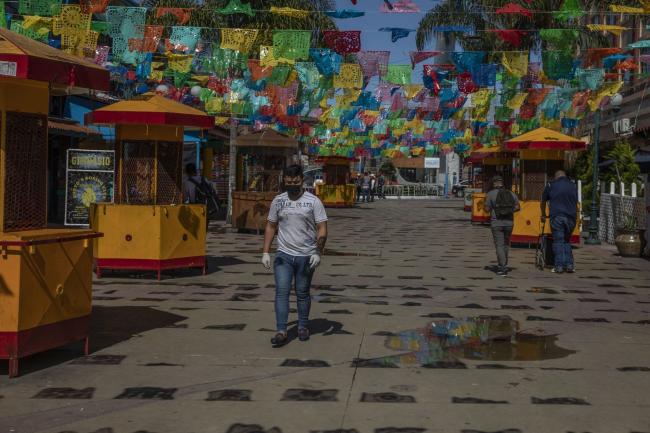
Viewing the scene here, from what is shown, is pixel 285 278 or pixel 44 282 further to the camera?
pixel 285 278

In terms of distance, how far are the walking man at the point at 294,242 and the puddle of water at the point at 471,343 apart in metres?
1.06

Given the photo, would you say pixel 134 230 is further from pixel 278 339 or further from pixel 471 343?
pixel 471 343

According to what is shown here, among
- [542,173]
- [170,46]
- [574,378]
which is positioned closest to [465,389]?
[574,378]

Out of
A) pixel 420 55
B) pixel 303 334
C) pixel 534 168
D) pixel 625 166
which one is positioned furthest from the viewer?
pixel 625 166

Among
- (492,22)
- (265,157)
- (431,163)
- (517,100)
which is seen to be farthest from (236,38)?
(431,163)

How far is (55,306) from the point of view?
740cm

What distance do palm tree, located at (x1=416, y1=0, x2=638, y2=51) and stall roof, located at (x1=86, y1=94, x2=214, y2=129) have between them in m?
18.4

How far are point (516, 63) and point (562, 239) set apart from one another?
8.03 meters

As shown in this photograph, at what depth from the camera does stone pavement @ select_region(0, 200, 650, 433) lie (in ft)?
19.4

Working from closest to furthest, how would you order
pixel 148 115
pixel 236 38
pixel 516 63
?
pixel 148 115
pixel 236 38
pixel 516 63

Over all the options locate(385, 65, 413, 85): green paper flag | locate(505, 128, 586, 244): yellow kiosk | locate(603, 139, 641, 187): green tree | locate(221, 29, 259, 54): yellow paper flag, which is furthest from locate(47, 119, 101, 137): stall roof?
locate(603, 139, 641, 187): green tree

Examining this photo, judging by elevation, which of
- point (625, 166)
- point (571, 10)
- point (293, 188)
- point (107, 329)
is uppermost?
point (571, 10)

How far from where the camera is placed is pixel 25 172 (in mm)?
7590

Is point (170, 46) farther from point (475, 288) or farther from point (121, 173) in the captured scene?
point (475, 288)
